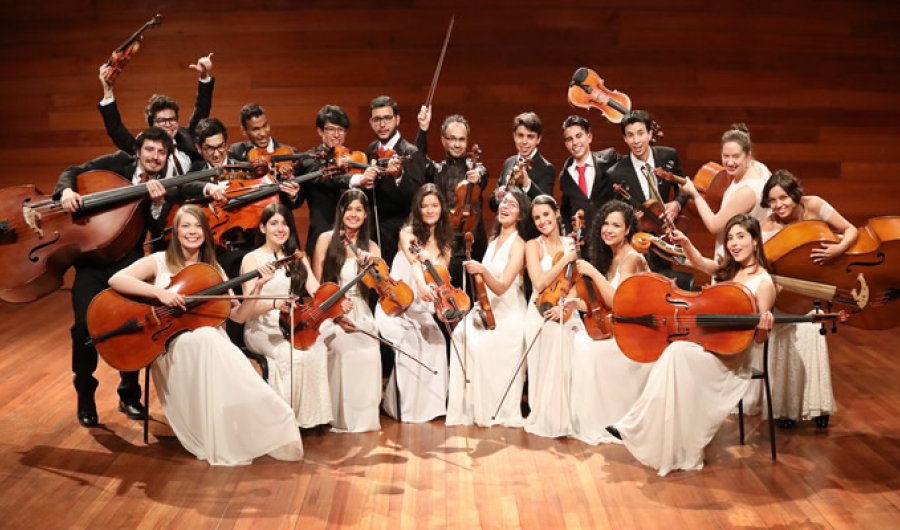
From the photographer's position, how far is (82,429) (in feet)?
14.2

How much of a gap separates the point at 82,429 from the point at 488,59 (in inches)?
144

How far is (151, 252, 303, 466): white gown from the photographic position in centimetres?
385

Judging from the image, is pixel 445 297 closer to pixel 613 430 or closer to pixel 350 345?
pixel 350 345

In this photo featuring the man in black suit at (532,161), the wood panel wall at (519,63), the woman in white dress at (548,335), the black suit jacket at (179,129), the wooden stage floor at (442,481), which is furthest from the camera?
the wood panel wall at (519,63)

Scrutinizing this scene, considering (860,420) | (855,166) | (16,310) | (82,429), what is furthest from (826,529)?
(16,310)

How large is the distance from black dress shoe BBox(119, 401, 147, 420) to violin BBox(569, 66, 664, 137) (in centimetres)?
251

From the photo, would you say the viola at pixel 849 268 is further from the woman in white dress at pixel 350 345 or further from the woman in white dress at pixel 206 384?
the woman in white dress at pixel 206 384

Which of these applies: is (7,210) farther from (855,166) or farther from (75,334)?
(855,166)

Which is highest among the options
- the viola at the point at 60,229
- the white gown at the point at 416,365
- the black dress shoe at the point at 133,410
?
the viola at the point at 60,229

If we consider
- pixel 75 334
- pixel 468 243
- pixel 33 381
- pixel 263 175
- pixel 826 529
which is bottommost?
pixel 826 529

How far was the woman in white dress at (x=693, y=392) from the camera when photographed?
147 inches

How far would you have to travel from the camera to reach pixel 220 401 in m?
3.86

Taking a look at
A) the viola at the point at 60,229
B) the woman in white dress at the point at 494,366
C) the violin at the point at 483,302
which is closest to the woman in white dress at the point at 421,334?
the woman in white dress at the point at 494,366

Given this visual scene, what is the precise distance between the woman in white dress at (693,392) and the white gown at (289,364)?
1273mm
